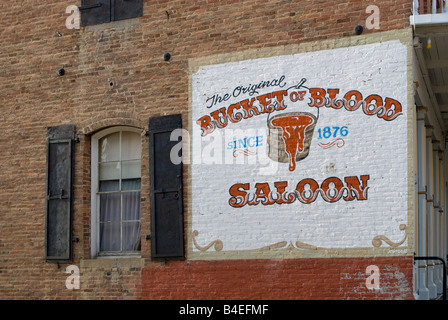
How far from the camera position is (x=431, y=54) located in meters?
12.9

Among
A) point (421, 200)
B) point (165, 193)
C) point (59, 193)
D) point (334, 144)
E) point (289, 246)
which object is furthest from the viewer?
point (59, 193)

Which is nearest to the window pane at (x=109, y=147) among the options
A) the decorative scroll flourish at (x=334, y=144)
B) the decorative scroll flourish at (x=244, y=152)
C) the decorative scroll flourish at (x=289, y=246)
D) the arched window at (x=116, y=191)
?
the arched window at (x=116, y=191)

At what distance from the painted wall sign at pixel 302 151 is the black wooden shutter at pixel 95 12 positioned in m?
2.26

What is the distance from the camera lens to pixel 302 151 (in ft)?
39.7

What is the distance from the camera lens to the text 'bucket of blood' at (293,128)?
12.1m

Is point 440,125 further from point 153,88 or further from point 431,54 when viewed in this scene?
point 153,88

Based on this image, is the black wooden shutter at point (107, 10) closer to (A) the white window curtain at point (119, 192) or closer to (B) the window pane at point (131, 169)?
(A) the white window curtain at point (119, 192)

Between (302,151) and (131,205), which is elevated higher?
(302,151)

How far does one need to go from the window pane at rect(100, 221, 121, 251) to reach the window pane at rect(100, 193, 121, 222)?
0.11m

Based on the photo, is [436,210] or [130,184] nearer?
[130,184]

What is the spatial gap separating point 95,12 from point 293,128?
4.45 m

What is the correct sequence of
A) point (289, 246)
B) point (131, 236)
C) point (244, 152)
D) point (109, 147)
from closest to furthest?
1. point (289, 246)
2. point (244, 152)
3. point (131, 236)
4. point (109, 147)

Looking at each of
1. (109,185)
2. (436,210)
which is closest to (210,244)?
(109,185)

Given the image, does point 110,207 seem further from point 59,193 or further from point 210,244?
point 210,244
